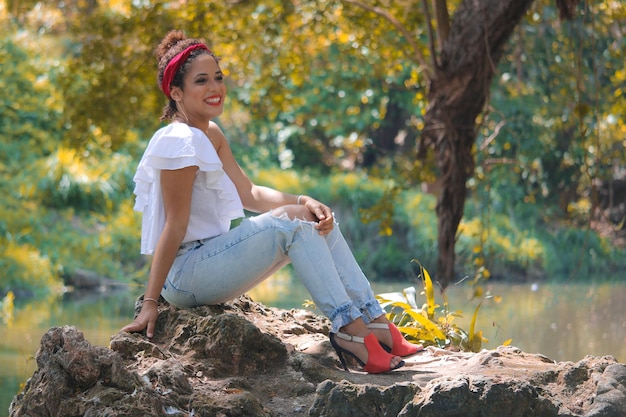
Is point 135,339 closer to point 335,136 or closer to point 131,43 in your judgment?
point 131,43

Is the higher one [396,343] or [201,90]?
[201,90]

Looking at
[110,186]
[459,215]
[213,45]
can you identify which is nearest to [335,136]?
[110,186]

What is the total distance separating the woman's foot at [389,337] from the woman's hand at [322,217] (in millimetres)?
380

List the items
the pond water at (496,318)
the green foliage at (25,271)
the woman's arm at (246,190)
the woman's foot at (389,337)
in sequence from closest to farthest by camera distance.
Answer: the woman's foot at (389,337), the woman's arm at (246,190), the pond water at (496,318), the green foliage at (25,271)

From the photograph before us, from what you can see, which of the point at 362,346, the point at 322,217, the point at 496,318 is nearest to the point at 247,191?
the point at 322,217

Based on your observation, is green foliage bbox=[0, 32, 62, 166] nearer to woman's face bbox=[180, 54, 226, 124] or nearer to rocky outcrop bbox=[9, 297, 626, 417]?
woman's face bbox=[180, 54, 226, 124]

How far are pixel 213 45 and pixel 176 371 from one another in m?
4.83

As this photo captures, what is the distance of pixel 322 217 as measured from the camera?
3184 millimetres

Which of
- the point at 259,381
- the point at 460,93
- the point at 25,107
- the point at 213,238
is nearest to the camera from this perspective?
the point at 259,381

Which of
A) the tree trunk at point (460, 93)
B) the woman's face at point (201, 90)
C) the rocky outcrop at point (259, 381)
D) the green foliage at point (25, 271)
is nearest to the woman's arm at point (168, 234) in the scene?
the rocky outcrop at point (259, 381)

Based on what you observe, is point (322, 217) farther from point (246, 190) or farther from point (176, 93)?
point (176, 93)

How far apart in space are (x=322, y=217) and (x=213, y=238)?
1.26 ft

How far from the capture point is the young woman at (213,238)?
3.09 m

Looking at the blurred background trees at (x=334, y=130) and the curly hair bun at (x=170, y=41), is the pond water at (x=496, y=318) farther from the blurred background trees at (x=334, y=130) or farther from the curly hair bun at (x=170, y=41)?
the curly hair bun at (x=170, y=41)
